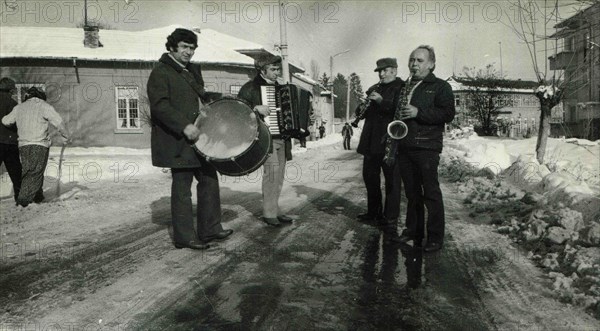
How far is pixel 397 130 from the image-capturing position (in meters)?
5.01

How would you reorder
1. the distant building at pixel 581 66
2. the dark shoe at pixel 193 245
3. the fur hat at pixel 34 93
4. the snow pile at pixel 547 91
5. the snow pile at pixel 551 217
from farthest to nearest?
the snow pile at pixel 547 91, the fur hat at pixel 34 93, the distant building at pixel 581 66, the dark shoe at pixel 193 245, the snow pile at pixel 551 217

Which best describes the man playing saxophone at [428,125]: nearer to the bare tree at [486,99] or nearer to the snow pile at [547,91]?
the snow pile at [547,91]

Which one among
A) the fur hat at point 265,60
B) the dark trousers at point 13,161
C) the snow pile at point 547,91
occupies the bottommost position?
the dark trousers at point 13,161

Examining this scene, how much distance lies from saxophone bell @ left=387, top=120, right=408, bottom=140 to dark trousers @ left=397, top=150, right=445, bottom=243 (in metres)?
0.24

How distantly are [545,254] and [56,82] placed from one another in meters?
25.0

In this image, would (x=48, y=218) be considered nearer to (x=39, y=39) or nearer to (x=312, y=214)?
(x=312, y=214)

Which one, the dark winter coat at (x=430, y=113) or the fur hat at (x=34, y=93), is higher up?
the fur hat at (x=34, y=93)

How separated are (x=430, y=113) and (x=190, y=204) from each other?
103 inches

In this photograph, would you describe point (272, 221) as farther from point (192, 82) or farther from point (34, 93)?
point (34, 93)

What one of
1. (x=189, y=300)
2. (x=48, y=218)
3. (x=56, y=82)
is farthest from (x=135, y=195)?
(x=56, y=82)

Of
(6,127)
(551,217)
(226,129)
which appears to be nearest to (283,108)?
(226,129)

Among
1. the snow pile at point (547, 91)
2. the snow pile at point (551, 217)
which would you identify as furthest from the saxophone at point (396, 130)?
the snow pile at point (547, 91)

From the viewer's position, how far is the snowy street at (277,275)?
10.5ft

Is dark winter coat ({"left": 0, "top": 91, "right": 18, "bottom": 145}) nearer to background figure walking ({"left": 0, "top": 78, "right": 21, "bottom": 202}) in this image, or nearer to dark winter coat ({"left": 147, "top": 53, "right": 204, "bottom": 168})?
background figure walking ({"left": 0, "top": 78, "right": 21, "bottom": 202})
